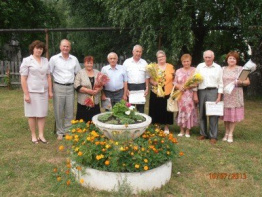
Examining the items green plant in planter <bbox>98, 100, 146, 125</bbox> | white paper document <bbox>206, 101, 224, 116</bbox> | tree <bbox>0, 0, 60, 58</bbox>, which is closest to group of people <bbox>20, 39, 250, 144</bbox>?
white paper document <bbox>206, 101, 224, 116</bbox>

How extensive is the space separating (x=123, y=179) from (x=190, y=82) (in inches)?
98.0

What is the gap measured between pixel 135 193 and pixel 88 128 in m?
1.33

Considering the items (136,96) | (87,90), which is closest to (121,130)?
(87,90)

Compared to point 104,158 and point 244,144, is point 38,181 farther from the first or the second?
point 244,144

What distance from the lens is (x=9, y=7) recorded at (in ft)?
53.9

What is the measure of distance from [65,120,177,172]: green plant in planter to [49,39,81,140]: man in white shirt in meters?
1.61

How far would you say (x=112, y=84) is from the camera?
5.38 meters

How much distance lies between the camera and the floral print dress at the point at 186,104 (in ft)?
18.6

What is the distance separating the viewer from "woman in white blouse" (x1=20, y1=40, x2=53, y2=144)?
5.22 m

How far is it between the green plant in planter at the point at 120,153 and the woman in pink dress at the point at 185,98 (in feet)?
5.68

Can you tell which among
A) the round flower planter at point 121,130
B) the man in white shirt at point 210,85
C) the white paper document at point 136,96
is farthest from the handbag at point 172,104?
the round flower planter at point 121,130

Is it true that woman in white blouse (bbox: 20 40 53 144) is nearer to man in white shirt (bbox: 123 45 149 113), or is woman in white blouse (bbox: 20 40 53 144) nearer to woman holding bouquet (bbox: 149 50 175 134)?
man in white shirt (bbox: 123 45 149 113)

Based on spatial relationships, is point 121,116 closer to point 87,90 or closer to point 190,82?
point 87,90

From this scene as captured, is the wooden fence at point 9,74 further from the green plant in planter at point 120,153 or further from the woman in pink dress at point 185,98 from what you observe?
the green plant in planter at point 120,153
